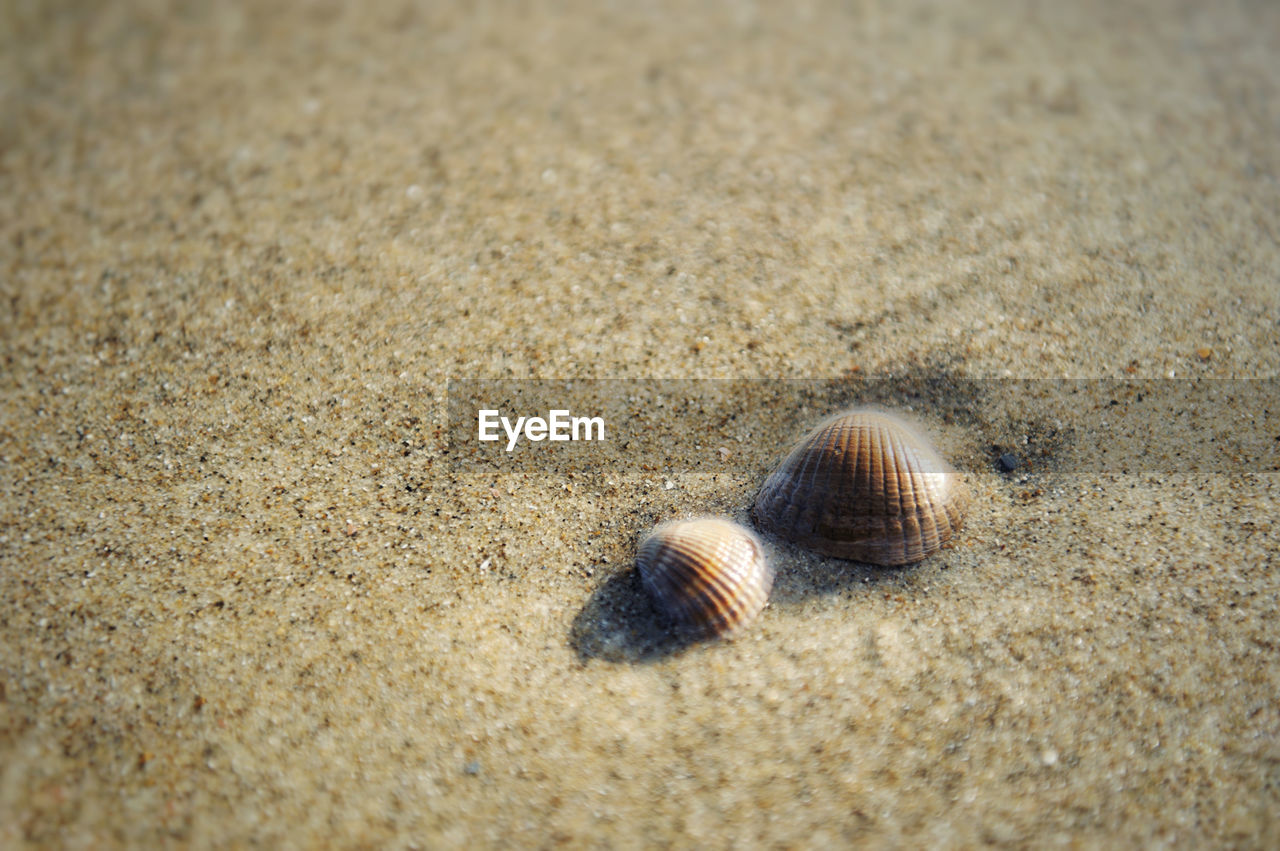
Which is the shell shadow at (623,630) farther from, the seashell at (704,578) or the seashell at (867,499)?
the seashell at (867,499)

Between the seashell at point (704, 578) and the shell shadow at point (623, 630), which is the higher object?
the seashell at point (704, 578)

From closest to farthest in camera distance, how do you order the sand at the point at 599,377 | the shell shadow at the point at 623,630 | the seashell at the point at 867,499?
the sand at the point at 599,377 < the shell shadow at the point at 623,630 < the seashell at the point at 867,499

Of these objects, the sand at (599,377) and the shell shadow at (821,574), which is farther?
the shell shadow at (821,574)

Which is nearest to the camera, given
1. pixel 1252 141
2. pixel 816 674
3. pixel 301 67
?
pixel 816 674

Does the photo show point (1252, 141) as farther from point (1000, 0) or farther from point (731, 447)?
point (731, 447)

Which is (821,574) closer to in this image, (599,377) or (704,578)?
(704,578)

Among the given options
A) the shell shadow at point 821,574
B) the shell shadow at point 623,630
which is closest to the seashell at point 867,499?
the shell shadow at point 821,574

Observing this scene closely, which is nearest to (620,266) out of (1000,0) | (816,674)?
(816,674)

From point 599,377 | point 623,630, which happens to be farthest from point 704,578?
point 599,377
